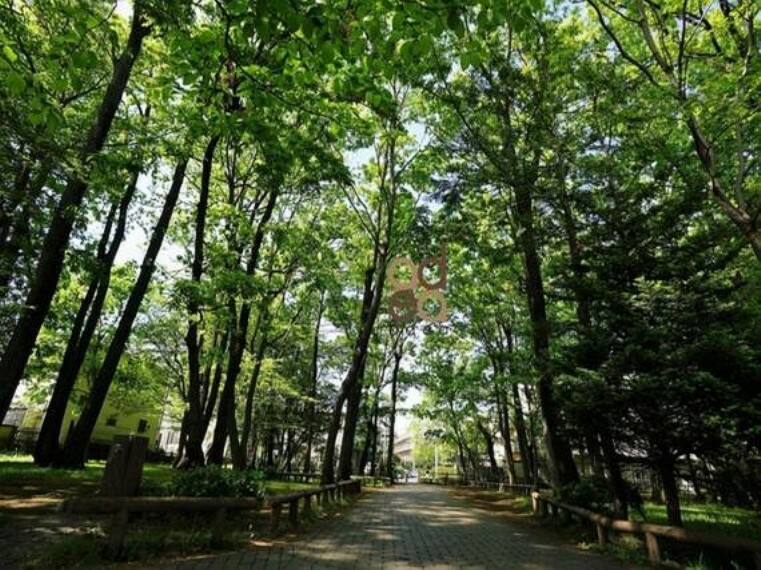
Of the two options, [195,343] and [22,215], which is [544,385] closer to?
[195,343]

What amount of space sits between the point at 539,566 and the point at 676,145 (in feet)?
38.5

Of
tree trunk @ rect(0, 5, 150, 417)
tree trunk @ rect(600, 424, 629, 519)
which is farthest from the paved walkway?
tree trunk @ rect(0, 5, 150, 417)

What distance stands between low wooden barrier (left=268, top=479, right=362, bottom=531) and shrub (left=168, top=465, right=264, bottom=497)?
0.81 meters

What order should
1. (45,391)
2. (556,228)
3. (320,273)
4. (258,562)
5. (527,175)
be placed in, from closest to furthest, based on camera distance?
(258,562), (527,175), (556,228), (320,273), (45,391)

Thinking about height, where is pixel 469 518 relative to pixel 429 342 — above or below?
below

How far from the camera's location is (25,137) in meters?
6.68

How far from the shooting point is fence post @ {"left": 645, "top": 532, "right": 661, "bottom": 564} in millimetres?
6658

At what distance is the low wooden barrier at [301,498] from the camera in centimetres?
853

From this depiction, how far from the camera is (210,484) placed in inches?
348

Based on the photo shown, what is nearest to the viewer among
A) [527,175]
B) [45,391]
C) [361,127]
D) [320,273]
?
[361,127]

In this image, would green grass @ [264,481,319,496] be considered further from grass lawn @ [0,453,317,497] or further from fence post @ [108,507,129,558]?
fence post @ [108,507,129,558]

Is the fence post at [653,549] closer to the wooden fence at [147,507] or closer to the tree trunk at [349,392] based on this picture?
the wooden fence at [147,507]

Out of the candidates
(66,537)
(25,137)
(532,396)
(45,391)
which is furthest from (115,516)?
(45,391)

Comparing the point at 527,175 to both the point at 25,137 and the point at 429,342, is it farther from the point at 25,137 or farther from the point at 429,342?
the point at 429,342
